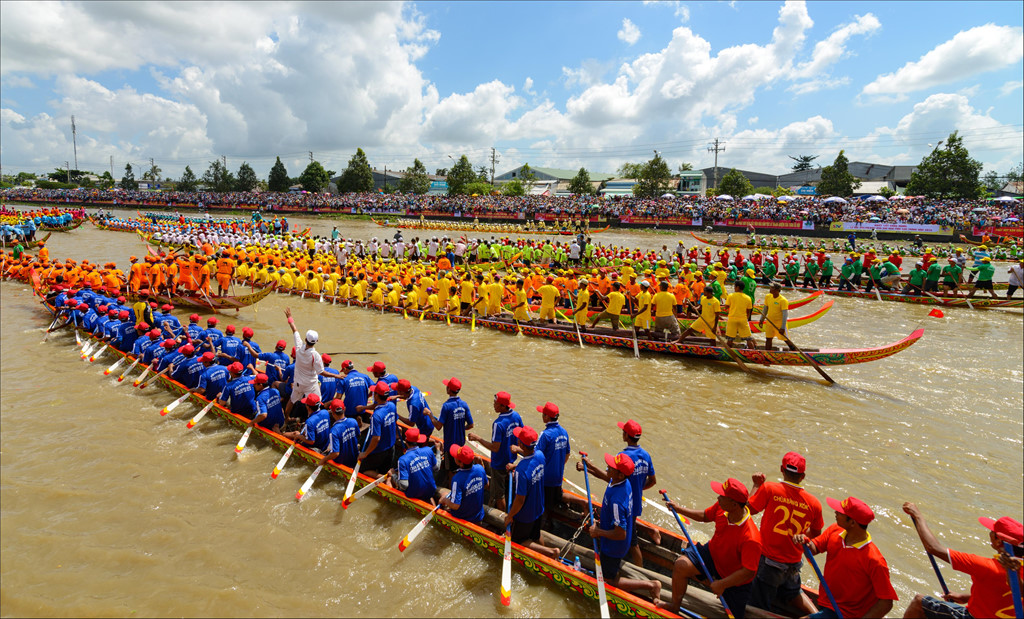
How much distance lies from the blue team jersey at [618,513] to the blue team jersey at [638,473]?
180 millimetres

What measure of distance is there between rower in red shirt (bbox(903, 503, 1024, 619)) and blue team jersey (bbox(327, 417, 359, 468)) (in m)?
5.91

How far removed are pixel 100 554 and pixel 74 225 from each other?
43.2 metres

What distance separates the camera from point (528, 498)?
4.92 metres

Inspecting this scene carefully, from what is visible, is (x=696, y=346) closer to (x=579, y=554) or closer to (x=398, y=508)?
(x=579, y=554)

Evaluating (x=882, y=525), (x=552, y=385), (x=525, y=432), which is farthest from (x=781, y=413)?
(x=525, y=432)

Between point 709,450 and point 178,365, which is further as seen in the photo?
point 178,365

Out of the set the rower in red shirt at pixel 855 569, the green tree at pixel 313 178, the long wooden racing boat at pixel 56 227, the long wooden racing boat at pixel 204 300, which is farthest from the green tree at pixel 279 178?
the rower in red shirt at pixel 855 569

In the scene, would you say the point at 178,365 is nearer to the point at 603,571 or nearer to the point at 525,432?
the point at 525,432

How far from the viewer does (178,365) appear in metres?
9.20

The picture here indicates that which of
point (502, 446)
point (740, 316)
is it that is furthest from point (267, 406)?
point (740, 316)

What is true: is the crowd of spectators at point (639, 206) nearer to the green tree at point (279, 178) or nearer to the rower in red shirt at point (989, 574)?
the green tree at point (279, 178)

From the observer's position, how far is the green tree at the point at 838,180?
56.9 metres

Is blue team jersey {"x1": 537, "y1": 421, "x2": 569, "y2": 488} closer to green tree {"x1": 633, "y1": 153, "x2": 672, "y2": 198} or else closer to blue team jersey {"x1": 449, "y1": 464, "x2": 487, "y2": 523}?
blue team jersey {"x1": 449, "y1": 464, "x2": 487, "y2": 523}

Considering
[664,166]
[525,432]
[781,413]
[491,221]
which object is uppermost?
[664,166]
